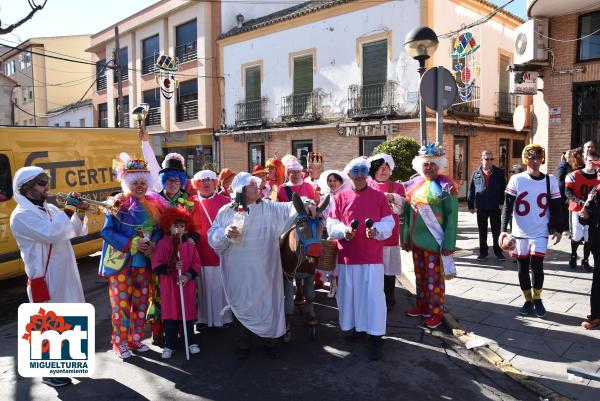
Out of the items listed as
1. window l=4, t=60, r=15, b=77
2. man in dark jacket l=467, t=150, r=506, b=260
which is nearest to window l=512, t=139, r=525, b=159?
man in dark jacket l=467, t=150, r=506, b=260

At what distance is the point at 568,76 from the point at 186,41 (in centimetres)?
1956

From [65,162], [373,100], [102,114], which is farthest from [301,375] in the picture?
[102,114]

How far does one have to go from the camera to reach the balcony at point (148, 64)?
89.1 feet

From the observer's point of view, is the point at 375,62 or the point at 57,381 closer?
the point at 57,381

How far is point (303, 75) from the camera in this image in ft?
64.3

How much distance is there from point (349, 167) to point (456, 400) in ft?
7.14

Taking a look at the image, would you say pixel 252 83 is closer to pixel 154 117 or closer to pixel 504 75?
pixel 154 117

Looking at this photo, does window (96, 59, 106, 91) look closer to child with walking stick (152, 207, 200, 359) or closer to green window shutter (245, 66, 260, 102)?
green window shutter (245, 66, 260, 102)

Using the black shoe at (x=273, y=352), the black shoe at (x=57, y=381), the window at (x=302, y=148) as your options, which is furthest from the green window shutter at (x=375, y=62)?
the black shoe at (x=57, y=381)

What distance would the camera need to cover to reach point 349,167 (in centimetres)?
447

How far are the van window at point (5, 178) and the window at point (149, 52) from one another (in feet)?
71.5

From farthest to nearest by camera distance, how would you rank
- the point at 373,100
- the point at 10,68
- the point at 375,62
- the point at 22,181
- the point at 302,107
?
the point at 10,68 < the point at 302,107 < the point at 373,100 < the point at 375,62 < the point at 22,181

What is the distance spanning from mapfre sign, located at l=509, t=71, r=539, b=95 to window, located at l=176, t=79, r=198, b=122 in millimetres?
17182

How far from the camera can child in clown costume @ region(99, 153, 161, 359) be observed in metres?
4.26
